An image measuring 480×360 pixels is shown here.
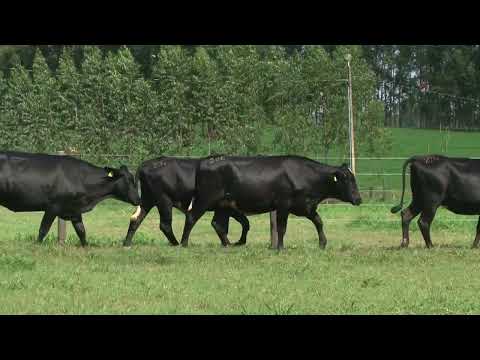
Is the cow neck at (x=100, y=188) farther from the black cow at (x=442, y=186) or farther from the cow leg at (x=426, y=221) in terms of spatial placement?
the cow leg at (x=426, y=221)

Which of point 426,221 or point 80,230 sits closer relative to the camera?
point 80,230

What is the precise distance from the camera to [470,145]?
54.7 metres

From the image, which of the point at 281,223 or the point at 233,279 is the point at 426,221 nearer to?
the point at 281,223

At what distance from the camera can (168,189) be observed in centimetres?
1469

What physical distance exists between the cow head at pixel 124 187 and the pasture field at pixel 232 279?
2.81ft

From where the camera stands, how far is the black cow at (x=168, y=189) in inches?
575

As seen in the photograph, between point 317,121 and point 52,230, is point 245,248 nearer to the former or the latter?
point 52,230

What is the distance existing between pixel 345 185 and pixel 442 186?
169cm

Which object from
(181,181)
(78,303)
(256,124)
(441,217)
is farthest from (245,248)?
(256,124)

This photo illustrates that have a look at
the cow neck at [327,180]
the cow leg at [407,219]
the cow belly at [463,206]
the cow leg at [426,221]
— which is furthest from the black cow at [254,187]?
the cow belly at [463,206]

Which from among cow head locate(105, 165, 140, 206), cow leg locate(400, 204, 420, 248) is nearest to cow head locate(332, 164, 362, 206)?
cow leg locate(400, 204, 420, 248)

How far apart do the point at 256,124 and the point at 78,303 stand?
92.9 feet

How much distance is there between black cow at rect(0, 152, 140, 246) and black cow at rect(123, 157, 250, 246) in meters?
0.75

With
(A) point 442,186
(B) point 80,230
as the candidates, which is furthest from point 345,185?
(B) point 80,230
